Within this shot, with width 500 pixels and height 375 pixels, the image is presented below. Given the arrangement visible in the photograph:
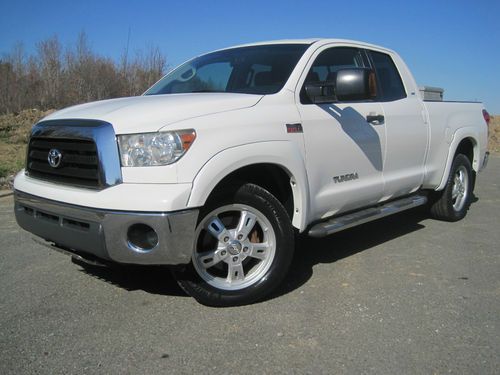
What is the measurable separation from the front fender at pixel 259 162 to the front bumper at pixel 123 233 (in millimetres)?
171

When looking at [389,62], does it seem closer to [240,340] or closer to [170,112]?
[170,112]

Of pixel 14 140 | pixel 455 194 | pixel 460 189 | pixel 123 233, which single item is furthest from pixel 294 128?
pixel 14 140

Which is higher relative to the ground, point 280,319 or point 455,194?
point 455,194

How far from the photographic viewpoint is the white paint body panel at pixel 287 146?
121 inches

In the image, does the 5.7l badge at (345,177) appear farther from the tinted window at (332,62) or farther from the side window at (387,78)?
the side window at (387,78)

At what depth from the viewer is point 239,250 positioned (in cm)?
349

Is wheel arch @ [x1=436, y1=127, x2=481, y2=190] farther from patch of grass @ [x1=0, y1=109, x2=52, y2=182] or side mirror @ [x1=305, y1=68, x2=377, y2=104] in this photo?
patch of grass @ [x1=0, y1=109, x2=52, y2=182]

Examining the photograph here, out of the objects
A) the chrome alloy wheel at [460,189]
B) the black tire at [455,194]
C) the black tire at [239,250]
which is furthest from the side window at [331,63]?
the chrome alloy wheel at [460,189]

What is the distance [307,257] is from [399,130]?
4.89 ft

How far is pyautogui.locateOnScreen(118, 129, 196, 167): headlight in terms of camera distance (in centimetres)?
307

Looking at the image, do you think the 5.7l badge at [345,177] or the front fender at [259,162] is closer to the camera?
the front fender at [259,162]


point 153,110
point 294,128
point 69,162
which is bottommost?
point 69,162

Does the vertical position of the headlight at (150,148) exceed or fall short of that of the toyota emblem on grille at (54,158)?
it exceeds it

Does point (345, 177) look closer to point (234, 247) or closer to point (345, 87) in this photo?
point (345, 87)
